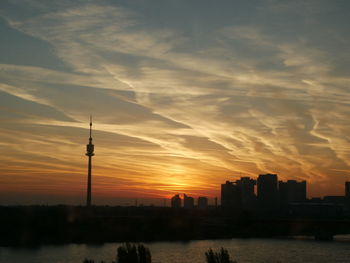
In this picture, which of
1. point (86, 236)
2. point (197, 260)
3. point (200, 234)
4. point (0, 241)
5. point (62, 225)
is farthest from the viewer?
point (200, 234)

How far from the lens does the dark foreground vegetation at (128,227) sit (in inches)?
4550

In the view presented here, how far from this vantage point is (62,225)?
125m

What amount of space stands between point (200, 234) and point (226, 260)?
366 ft

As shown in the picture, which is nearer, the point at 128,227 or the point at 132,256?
the point at 132,256

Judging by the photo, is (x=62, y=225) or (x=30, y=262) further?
(x=62, y=225)

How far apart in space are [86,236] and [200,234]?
3337 cm

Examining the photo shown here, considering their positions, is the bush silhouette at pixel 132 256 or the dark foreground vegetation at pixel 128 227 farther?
the dark foreground vegetation at pixel 128 227

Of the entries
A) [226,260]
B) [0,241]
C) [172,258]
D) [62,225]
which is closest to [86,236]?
[62,225]

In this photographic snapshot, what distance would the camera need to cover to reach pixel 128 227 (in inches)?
5148

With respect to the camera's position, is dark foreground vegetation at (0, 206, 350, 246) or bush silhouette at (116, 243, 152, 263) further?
dark foreground vegetation at (0, 206, 350, 246)

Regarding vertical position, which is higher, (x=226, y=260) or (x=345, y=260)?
(x=226, y=260)

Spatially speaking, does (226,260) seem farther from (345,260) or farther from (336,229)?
(336,229)

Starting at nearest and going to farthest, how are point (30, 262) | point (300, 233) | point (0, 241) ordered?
point (30, 262) < point (0, 241) < point (300, 233)

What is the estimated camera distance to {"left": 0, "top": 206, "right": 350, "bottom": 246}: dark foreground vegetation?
→ 4550 inches
